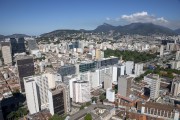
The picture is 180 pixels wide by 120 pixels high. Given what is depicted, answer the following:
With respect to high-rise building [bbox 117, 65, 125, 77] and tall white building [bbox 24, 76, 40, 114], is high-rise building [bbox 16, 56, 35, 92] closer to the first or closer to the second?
tall white building [bbox 24, 76, 40, 114]

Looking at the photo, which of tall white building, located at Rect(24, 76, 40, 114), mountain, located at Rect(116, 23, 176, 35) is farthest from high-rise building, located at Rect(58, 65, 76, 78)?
mountain, located at Rect(116, 23, 176, 35)

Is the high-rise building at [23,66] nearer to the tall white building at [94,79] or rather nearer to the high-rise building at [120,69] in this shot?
the tall white building at [94,79]

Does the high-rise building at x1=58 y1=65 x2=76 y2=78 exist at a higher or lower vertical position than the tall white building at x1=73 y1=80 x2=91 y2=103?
higher

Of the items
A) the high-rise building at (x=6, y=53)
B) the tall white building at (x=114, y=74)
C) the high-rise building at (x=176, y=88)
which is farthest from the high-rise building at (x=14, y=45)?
the high-rise building at (x=176, y=88)

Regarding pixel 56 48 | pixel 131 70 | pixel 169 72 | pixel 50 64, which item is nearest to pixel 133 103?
pixel 131 70

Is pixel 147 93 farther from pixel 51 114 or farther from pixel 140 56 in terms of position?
pixel 140 56

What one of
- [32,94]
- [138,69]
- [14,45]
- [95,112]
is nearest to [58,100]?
[32,94]
